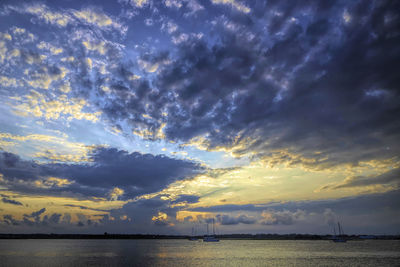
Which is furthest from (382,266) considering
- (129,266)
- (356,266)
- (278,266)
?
(129,266)

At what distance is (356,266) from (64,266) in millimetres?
72268

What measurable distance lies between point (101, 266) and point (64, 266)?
8.83 metres

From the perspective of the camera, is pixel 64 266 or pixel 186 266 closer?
pixel 64 266

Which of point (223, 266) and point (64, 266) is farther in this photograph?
point (223, 266)

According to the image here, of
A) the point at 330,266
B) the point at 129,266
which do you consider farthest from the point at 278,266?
the point at 129,266

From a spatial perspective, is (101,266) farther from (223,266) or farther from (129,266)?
(223,266)

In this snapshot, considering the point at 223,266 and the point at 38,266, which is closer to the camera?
the point at 38,266

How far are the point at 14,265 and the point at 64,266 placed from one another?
42.7ft

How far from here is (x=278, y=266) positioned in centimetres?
6712

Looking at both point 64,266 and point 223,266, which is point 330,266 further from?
point 64,266

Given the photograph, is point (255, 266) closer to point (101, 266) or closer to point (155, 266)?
point (155, 266)

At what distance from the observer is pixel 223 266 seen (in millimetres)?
67875

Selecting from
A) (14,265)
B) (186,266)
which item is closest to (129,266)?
(186,266)

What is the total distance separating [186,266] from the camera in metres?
67.9
